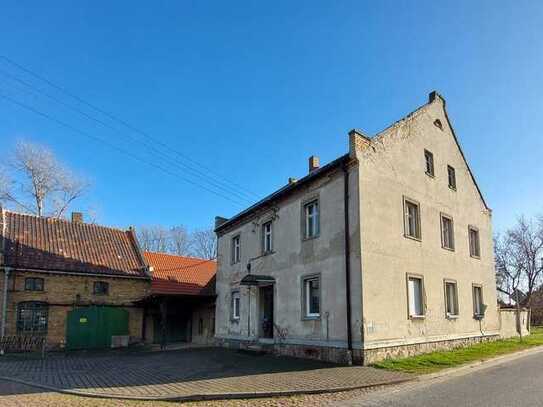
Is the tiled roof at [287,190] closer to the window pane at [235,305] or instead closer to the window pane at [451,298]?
the window pane at [235,305]

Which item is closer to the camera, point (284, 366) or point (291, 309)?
point (284, 366)

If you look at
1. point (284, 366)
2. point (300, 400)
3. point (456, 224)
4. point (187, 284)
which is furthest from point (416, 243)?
point (187, 284)

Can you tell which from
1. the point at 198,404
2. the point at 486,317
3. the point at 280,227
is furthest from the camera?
the point at 486,317

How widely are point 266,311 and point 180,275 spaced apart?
13.6 metres

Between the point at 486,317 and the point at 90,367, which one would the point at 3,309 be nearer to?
the point at 90,367

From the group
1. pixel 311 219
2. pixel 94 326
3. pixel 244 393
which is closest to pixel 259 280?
pixel 311 219

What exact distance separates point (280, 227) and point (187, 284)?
14.8 m

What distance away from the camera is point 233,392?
10.4 meters

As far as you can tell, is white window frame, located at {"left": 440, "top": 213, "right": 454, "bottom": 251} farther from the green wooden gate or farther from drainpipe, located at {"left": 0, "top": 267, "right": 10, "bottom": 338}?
drainpipe, located at {"left": 0, "top": 267, "right": 10, "bottom": 338}

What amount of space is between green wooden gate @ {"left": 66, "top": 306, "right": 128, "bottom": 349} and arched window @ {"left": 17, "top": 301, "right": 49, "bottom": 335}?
133 centimetres

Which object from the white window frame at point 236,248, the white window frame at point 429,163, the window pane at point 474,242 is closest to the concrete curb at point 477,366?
the window pane at point 474,242

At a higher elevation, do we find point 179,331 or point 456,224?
point 456,224

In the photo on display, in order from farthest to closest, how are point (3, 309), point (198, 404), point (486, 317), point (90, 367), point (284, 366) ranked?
point (3, 309)
point (486, 317)
point (90, 367)
point (284, 366)
point (198, 404)

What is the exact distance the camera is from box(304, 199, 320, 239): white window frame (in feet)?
58.1
